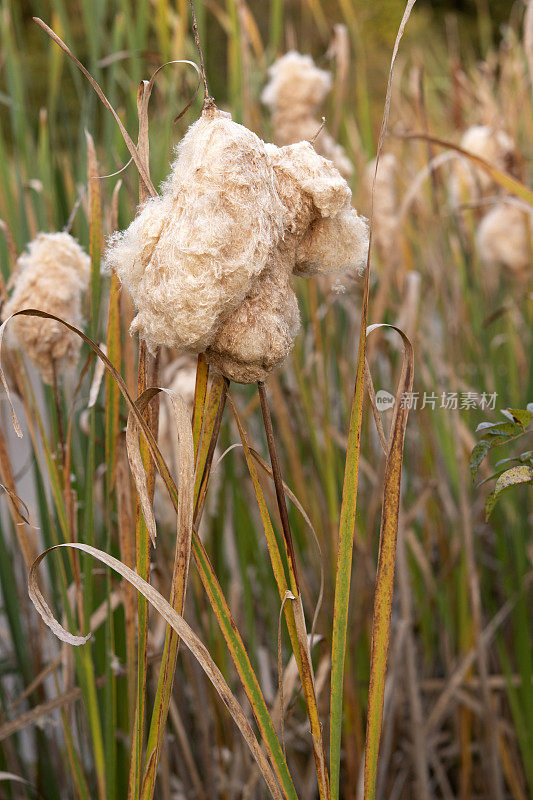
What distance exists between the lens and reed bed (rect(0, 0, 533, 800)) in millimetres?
419

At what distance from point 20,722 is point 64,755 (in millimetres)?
273

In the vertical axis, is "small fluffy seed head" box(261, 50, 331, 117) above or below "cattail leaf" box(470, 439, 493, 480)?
above

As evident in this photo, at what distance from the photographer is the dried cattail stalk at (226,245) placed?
0.37 metres

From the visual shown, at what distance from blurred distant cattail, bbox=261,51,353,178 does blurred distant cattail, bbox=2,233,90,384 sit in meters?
0.46

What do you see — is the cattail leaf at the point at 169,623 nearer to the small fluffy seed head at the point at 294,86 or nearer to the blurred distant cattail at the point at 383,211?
the small fluffy seed head at the point at 294,86

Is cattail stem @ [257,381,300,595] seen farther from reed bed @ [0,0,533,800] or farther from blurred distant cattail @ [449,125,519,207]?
blurred distant cattail @ [449,125,519,207]

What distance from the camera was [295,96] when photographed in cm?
101

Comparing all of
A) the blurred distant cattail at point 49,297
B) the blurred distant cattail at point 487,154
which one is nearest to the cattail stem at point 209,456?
the blurred distant cattail at point 49,297

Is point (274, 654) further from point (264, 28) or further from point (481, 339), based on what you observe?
point (264, 28)

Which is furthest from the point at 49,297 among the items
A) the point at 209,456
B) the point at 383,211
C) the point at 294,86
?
the point at 383,211

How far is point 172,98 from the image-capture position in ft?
2.57

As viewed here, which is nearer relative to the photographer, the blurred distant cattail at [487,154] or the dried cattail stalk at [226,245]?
the dried cattail stalk at [226,245]

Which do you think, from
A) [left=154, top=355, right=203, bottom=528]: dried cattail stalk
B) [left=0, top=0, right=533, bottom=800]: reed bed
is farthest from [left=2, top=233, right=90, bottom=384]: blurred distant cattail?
[left=154, top=355, right=203, bottom=528]: dried cattail stalk

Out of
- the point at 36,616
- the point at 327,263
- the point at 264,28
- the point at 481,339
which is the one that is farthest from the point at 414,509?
the point at 264,28
